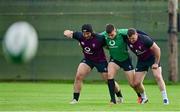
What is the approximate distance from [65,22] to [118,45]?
14.8 metres

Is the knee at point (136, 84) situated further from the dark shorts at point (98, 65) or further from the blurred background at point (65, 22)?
the blurred background at point (65, 22)

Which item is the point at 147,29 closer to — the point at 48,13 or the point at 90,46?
the point at 48,13

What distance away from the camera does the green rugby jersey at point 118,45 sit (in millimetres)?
17891

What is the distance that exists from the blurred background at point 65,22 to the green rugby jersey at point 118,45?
13689mm

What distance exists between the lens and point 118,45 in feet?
58.9

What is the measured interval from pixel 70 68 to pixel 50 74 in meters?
0.89

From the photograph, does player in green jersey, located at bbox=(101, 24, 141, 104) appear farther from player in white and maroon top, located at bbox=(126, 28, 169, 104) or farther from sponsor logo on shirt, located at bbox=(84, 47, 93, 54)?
sponsor logo on shirt, located at bbox=(84, 47, 93, 54)

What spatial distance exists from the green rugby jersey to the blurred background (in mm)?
13689

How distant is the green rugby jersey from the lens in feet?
58.7

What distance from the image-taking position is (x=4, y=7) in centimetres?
3312

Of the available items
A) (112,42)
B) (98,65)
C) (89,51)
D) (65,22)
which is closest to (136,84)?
(98,65)

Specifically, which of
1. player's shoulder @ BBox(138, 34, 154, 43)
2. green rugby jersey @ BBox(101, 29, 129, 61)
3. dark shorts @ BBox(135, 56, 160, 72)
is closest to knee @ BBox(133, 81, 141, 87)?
dark shorts @ BBox(135, 56, 160, 72)

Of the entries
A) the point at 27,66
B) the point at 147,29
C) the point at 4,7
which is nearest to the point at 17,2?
the point at 4,7

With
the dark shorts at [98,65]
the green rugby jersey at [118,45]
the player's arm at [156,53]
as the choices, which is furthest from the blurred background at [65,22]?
the player's arm at [156,53]
